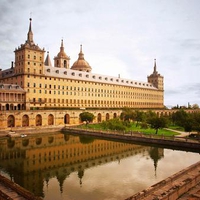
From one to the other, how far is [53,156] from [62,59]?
73.2m

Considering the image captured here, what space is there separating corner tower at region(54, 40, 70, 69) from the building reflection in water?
58988 millimetres

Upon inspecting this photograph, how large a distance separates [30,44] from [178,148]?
5053cm

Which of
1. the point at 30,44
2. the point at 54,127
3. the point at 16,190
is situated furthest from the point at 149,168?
the point at 30,44

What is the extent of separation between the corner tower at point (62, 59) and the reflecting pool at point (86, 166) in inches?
2427

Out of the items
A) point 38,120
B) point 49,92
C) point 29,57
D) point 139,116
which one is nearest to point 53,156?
point 38,120

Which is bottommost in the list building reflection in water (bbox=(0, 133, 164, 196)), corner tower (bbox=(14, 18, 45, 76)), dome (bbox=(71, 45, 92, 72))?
building reflection in water (bbox=(0, 133, 164, 196))

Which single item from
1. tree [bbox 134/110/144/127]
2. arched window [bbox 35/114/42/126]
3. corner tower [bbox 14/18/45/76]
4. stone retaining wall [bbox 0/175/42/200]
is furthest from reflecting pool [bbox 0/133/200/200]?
corner tower [bbox 14/18/45/76]

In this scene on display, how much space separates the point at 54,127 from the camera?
56656 millimetres

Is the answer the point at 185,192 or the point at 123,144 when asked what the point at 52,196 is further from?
the point at 123,144

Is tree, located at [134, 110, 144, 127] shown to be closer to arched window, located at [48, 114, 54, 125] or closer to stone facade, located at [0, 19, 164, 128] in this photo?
stone facade, located at [0, 19, 164, 128]

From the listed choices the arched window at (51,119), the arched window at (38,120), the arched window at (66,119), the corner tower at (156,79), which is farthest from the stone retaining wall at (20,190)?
the corner tower at (156,79)

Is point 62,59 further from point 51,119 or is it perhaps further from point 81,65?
point 51,119

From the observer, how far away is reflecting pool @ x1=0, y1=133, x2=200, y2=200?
20297mm

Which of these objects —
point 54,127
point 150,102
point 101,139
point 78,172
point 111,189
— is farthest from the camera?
point 150,102
